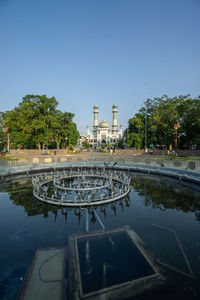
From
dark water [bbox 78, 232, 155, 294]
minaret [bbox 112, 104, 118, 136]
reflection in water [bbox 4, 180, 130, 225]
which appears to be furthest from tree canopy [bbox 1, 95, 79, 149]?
minaret [bbox 112, 104, 118, 136]

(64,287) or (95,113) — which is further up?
(95,113)

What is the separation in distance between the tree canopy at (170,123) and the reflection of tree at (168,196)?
3312 cm

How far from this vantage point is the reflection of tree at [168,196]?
10.4 meters

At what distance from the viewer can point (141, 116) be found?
190ft

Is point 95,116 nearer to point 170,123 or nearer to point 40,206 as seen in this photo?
point 170,123

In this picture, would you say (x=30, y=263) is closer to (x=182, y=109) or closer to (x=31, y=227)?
(x=31, y=227)

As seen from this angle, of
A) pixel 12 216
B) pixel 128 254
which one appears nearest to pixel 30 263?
pixel 128 254

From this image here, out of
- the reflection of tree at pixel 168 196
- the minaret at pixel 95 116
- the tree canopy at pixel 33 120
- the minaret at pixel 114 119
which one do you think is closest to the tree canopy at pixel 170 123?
the tree canopy at pixel 33 120

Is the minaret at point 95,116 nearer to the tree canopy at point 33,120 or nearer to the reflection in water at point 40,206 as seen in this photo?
the tree canopy at point 33,120

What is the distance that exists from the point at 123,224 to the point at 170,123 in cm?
4621

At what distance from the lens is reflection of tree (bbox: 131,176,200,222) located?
10.4 metres

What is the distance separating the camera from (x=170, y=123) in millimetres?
47750

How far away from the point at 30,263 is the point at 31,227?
261 cm

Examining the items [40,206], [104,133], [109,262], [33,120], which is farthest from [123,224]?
[104,133]
